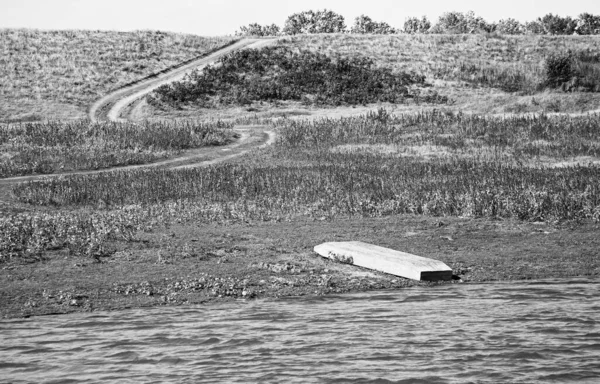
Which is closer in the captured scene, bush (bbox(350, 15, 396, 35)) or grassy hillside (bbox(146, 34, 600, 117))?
grassy hillside (bbox(146, 34, 600, 117))

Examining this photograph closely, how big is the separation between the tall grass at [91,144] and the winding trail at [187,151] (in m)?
0.70

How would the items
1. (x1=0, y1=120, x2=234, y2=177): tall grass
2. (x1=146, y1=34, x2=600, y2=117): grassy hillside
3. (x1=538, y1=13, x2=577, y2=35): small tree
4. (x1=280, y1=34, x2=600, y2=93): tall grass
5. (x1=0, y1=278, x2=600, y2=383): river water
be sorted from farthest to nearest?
(x1=538, y1=13, x2=577, y2=35): small tree < (x1=280, y1=34, x2=600, y2=93): tall grass < (x1=146, y1=34, x2=600, y2=117): grassy hillside < (x1=0, y1=120, x2=234, y2=177): tall grass < (x1=0, y1=278, x2=600, y2=383): river water

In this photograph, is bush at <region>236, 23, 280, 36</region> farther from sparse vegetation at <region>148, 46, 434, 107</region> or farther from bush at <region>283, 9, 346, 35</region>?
sparse vegetation at <region>148, 46, 434, 107</region>

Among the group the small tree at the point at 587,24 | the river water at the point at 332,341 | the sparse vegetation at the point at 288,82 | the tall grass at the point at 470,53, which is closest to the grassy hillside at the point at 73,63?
the sparse vegetation at the point at 288,82

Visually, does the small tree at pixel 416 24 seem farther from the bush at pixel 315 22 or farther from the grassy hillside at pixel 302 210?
the grassy hillside at pixel 302 210

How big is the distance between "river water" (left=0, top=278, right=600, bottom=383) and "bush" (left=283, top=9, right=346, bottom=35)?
11231 centimetres

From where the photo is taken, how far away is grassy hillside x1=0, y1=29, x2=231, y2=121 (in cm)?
6381

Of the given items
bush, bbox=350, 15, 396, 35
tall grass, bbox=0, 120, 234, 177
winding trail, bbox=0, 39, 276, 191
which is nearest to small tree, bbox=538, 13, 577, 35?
bush, bbox=350, 15, 396, 35

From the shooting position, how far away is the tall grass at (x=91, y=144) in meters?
34.3

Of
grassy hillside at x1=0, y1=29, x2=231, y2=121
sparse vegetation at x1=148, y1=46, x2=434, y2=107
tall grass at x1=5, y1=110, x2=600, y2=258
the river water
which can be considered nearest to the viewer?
the river water

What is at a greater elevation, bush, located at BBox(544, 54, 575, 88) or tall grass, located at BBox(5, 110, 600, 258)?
bush, located at BBox(544, 54, 575, 88)

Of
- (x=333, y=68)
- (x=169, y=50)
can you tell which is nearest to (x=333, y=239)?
(x=333, y=68)

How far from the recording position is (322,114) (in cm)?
5981

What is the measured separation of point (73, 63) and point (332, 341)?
224ft
